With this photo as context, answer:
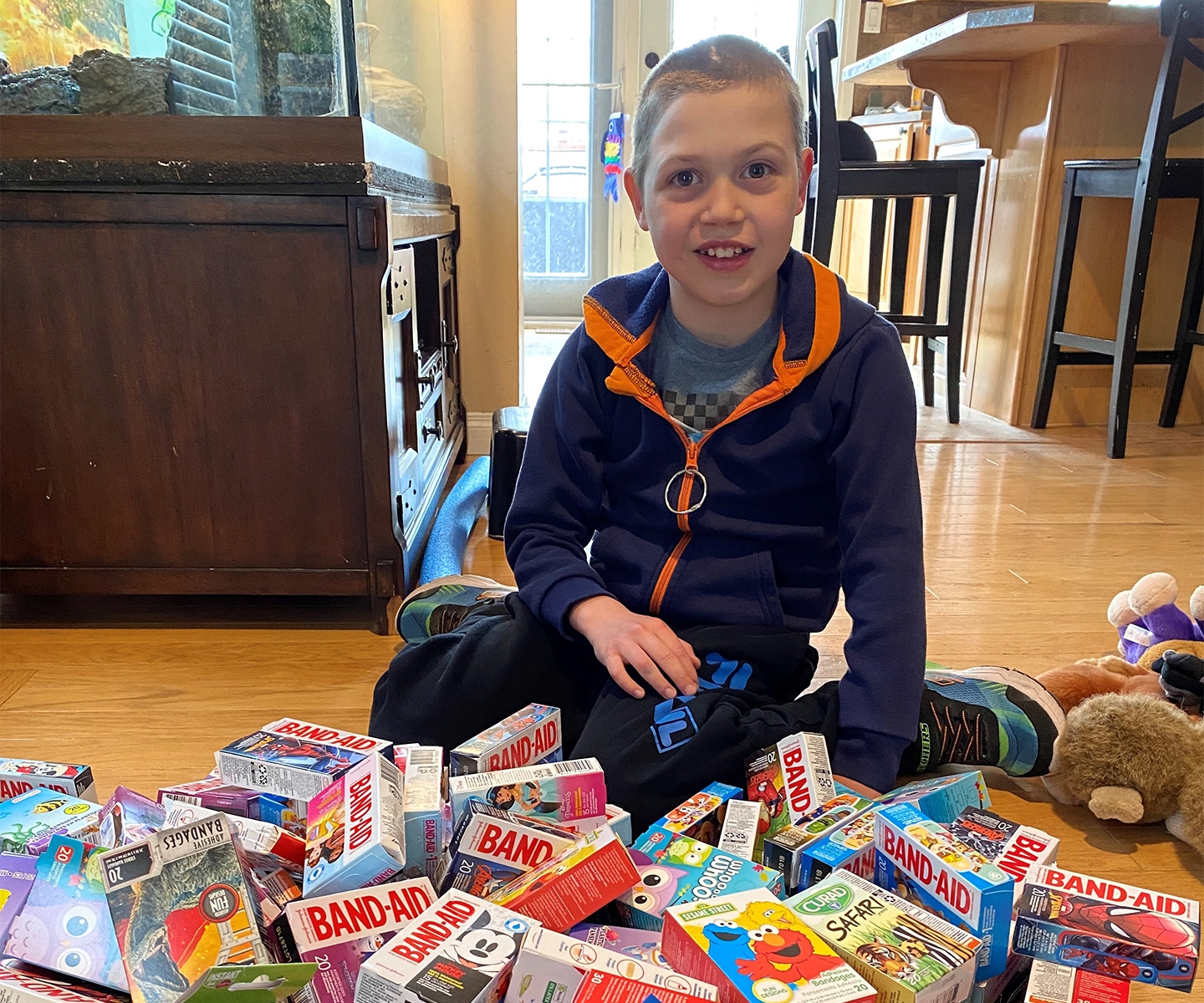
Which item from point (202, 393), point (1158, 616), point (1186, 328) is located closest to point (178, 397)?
point (202, 393)

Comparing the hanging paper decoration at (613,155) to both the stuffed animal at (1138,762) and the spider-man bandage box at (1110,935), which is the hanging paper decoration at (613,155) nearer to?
the stuffed animal at (1138,762)

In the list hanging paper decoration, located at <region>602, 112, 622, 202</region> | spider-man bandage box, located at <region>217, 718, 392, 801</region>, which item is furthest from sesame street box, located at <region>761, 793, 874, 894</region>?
hanging paper decoration, located at <region>602, 112, 622, 202</region>

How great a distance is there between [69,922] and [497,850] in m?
0.29

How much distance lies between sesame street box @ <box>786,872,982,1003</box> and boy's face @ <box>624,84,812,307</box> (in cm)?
55

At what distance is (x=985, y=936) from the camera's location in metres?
0.64

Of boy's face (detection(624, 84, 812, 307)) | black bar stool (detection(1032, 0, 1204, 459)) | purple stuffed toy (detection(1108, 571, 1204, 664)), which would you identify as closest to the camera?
boy's face (detection(624, 84, 812, 307))

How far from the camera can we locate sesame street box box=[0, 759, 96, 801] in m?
0.84

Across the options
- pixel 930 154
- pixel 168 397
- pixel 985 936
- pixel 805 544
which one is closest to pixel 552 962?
pixel 985 936

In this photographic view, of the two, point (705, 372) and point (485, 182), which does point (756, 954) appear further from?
point (485, 182)

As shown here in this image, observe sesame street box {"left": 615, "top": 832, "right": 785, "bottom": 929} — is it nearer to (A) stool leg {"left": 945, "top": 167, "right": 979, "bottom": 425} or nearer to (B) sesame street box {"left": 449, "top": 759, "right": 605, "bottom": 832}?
(B) sesame street box {"left": 449, "top": 759, "right": 605, "bottom": 832}

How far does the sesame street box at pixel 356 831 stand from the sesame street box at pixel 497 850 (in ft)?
0.17

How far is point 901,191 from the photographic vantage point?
8.99 ft

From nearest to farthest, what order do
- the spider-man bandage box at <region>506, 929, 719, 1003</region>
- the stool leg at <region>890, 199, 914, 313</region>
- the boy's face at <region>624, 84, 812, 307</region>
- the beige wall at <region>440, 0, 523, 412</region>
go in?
1. the spider-man bandage box at <region>506, 929, 719, 1003</region>
2. the boy's face at <region>624, 84, 812, 307</region>
3. the beige wall at <region>440, 0, 523, 412</region>
4. the stool leg at <region>890, 199, 914, 313</region>

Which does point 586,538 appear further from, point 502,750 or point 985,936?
point 985,936
